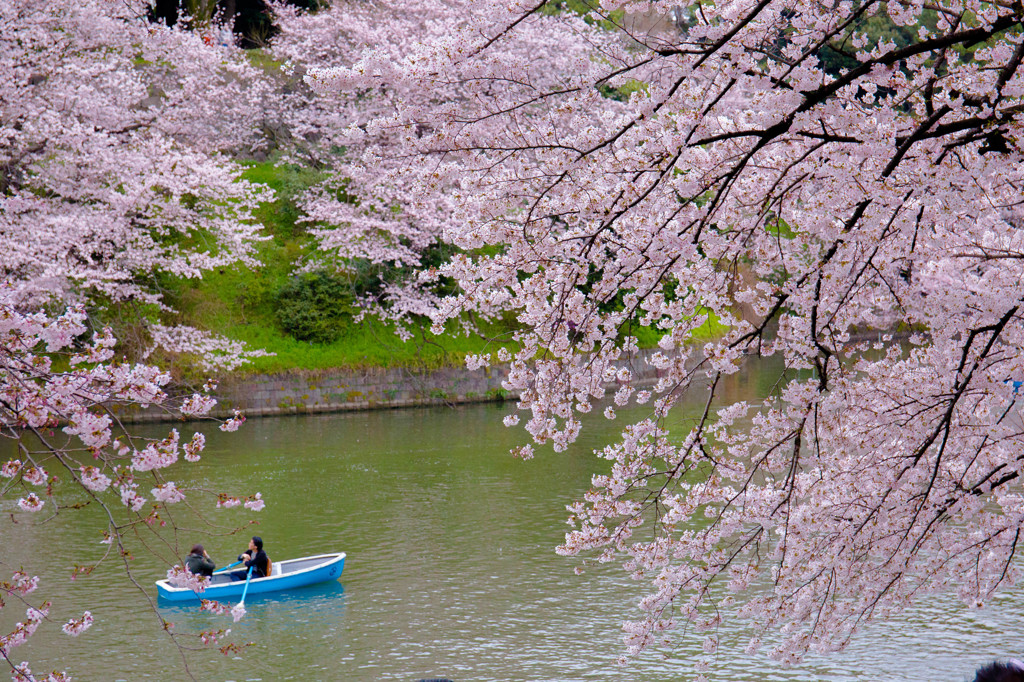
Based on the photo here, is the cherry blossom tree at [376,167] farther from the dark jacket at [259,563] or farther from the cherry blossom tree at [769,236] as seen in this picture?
the cherry blossom tree at [769,236]

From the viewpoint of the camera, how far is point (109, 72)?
64.9ft

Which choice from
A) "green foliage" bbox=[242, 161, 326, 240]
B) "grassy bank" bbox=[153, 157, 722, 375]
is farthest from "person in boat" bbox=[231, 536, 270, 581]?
"green foliage" bbox=[242, 161, 326, 240]

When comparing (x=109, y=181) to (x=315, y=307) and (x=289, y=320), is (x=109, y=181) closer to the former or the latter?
(x=289, y=320)

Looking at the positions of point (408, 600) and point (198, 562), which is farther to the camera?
point (198, 562)

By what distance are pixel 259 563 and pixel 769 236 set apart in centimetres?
707

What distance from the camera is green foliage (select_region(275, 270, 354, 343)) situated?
66.5 feet

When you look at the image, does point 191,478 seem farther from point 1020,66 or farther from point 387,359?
point 1020,66

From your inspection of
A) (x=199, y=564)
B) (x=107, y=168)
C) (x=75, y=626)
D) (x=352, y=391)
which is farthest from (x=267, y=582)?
(x=107, y=168)

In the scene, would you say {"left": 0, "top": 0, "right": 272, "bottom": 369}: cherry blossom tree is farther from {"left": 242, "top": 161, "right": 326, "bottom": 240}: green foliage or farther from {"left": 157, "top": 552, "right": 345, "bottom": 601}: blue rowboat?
{"left": 157, "top": 552, "right": 345, "bottom": 601}: blue rowboat

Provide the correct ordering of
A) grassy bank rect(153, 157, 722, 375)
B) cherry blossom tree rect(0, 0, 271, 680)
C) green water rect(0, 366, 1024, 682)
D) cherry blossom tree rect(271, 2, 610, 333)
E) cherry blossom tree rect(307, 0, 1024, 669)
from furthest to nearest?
cherry blossom tree rect(271, 2, 610, 333) < grassy bank rect(153, 157, 722, 375) < cherry blossom tree rect(0, 0, 271, 680) < green water rect(0, 366, 1024, 682) < cherry blossom tree rect(307, 0, 1024, 669)

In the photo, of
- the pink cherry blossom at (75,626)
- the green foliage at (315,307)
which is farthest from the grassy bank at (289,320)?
the pink cherry blossom at (75,626)

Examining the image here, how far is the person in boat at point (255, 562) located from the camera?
952 cm

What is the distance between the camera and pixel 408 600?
9109 millimetres

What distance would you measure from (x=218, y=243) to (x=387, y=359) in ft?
14.3
